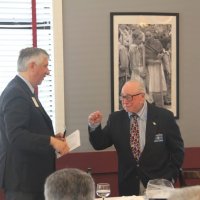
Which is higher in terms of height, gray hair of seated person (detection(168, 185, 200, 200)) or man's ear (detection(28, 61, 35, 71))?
man's ear (detection(28, 61, 35, 71))

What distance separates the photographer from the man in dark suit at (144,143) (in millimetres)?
3125

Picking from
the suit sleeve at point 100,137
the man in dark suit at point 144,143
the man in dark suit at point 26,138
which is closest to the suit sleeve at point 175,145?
the man in dark suit at point 144,143

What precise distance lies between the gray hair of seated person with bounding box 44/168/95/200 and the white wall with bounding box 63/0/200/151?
7.45ft

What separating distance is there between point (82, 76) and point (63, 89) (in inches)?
8.8

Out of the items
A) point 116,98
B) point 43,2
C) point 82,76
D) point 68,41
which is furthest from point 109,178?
point 43,2

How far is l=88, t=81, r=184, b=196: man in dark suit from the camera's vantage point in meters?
3.12

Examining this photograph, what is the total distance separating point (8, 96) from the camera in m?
2.67

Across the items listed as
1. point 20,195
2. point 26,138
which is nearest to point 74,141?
point 26,138

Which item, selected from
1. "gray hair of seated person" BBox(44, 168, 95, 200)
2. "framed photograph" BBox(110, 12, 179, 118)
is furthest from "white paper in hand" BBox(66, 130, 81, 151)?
"gray hair of seated person" BBox(44, 168, 95, 200)

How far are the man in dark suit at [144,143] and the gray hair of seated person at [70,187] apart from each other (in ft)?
5.18

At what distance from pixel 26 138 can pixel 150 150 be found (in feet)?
3.41

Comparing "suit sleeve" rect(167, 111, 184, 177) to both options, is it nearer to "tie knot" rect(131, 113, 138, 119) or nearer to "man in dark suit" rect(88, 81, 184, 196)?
"man in dark suit" rect(88, 81, 184, 196)

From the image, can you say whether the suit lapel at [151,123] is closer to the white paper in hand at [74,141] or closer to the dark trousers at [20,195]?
the white paper in hand at [74,141]

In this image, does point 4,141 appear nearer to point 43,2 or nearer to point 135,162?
point 135,162
